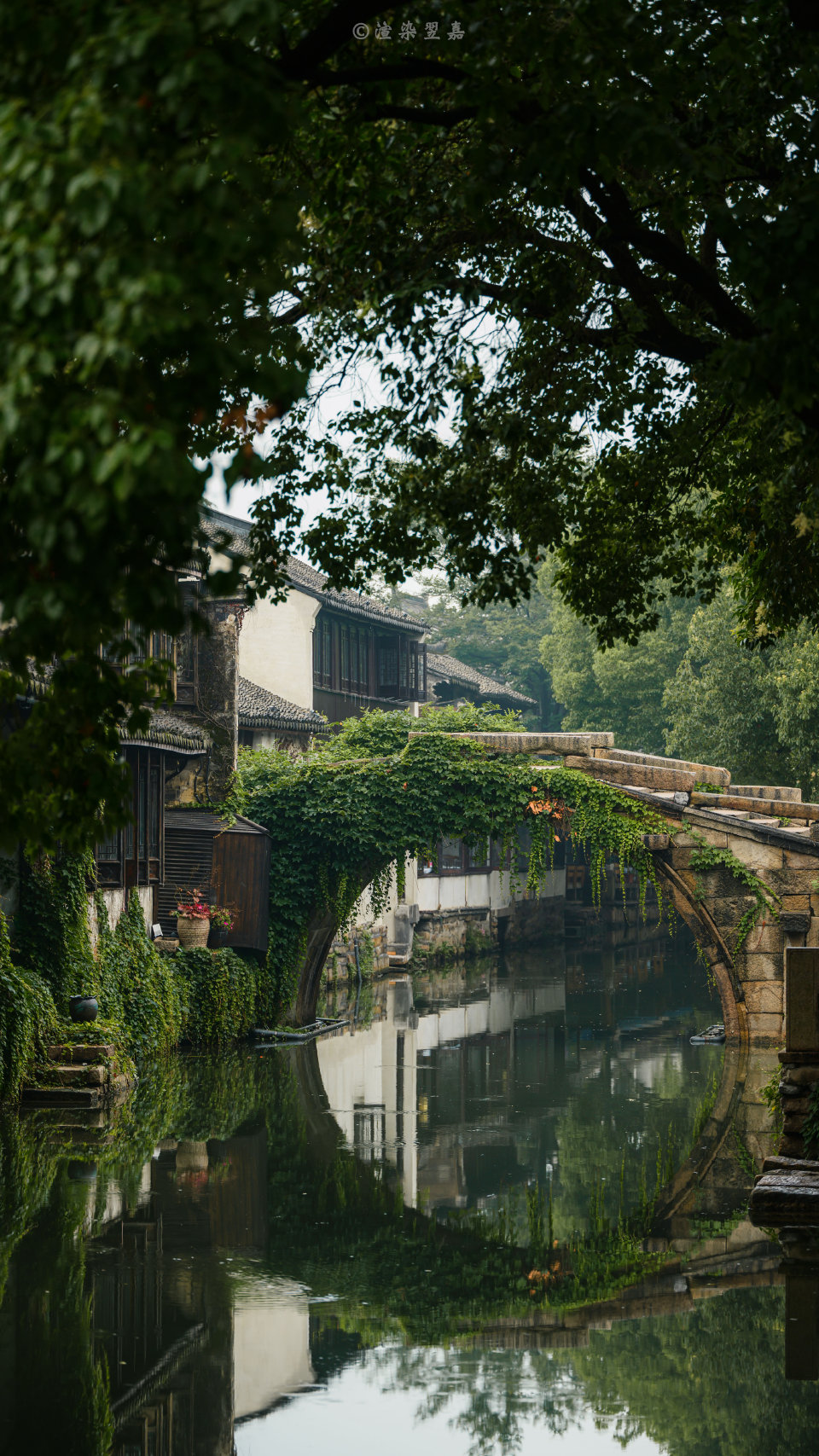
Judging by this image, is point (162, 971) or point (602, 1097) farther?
point (162, 971)

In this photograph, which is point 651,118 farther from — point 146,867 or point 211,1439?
point 146,867

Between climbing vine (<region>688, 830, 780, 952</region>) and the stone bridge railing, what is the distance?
0.04 m

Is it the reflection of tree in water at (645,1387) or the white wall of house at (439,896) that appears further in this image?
the white wall of house at (439,896)

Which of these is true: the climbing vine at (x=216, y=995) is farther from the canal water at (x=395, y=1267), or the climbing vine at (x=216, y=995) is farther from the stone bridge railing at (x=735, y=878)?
the stone bridge railing at (x=735, y=878)

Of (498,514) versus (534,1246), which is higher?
(498,514)

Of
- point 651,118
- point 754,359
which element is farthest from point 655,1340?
point 651,118

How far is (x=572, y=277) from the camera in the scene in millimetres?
8898

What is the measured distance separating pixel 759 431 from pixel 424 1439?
6.07m

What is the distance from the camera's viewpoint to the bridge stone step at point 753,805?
21484 millimetres

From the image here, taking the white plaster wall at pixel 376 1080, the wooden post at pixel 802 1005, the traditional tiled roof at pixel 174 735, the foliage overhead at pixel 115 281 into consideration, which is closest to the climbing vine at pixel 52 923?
the traditional tiled roof at pixel 174 735

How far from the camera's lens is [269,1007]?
2227 centimetres

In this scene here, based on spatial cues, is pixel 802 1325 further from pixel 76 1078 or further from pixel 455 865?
pixel 455 865

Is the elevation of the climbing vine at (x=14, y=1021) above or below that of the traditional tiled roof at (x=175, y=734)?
below

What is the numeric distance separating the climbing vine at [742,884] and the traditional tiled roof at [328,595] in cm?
1244
